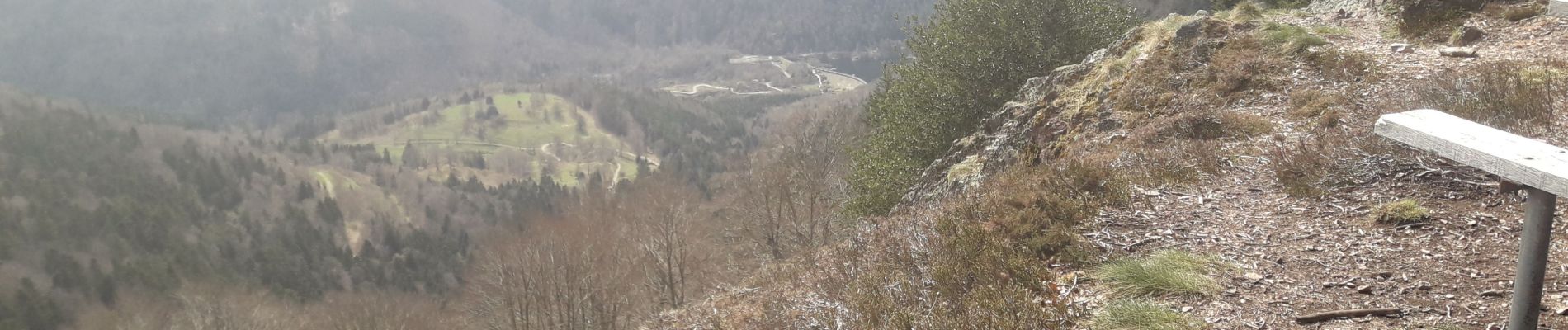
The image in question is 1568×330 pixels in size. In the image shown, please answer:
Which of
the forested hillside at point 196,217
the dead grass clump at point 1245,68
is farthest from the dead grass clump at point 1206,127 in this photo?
the forested hillside at point 196,217

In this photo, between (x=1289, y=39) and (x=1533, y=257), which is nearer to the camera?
(x=1533, y=257)

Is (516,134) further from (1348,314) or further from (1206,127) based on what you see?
(1348,314)

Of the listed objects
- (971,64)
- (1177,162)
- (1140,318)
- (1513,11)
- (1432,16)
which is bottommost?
(971,64)

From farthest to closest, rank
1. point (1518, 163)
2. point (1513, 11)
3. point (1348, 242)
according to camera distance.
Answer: point (1513, 11) < point (1348, 242) < point (1518, 163)

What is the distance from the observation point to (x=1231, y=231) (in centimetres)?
682

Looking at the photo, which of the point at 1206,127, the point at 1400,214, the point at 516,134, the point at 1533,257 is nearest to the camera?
the point at 1533,257

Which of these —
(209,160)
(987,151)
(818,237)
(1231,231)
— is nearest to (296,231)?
(209,160)

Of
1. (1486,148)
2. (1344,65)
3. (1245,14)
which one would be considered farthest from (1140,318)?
(1245,14)

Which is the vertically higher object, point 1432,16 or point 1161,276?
point 1432,16

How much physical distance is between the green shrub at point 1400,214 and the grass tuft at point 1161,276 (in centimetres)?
149

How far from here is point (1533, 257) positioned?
11.2ft

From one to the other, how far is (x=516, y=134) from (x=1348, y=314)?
606 feet

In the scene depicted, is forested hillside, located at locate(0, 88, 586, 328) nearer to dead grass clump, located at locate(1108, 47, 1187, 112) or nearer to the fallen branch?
dead grass clump, located at locate(1108, 47, 1187, 112)

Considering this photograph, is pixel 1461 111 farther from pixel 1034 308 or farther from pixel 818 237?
pixel 818 237
